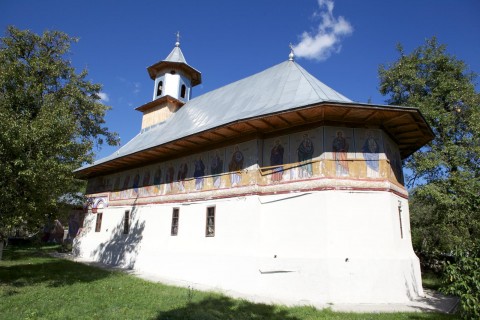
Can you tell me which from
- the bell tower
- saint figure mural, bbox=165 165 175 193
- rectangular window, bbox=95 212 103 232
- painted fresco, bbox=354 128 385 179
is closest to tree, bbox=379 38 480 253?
painted fresco, bbox=354 128 385 179

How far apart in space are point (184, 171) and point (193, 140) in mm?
1863

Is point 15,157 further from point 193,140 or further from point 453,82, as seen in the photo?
point 453,82

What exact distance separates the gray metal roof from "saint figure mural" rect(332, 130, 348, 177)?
4.21ft

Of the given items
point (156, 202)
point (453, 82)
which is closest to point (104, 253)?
point (156, 202)

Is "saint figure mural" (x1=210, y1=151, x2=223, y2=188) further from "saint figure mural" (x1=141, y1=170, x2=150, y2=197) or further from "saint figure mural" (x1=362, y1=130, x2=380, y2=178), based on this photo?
"saint figure mural" (x1=362, y1=130, x2=380, y2=178)

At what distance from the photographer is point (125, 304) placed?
809cm

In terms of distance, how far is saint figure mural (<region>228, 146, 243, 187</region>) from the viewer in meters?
12.1

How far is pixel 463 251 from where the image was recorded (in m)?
6.39

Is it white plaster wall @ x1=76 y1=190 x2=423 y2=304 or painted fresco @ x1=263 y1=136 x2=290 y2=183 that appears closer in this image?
white plaster wall @ x1=76 y1=190 x2=423 y2=304

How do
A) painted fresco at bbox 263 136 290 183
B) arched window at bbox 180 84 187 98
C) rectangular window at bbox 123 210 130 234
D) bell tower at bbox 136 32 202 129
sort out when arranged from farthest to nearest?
arched window at bbox 180 84 187 98, bell tower at bbox 136 32 202 129, rectangular window at bbox 123 210 130 234, painted fresco at bbox 263 136 290 183

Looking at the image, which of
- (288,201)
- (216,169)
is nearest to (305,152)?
(288,201)

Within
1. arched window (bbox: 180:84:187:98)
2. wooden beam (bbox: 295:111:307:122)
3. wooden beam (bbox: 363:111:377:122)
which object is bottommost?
wooden beam (bbox: 295:111:307:122)

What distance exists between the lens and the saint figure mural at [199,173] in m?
13.6

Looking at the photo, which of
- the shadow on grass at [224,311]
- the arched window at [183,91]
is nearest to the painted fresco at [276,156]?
the shadow on grass at [224,311]
